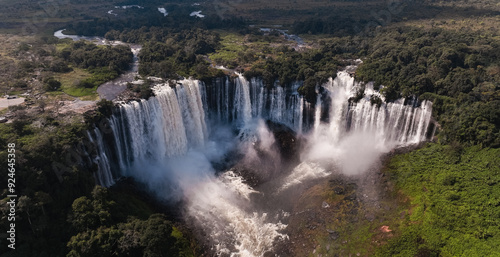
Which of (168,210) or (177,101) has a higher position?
(177,101)

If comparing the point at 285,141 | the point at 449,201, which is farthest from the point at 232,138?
the point at 449,201

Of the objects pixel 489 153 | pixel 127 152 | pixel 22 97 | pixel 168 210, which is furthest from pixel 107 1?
pixel 489 153

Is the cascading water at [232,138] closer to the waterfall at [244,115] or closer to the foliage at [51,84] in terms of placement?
the waterfall at [244,115]

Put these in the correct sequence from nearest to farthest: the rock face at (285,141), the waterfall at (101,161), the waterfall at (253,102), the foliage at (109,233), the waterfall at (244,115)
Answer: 1. the foliage at (109,233)
2. the waterfall at (101,161)
3. the waterfall at (244,115)
4. the rock face at (285,141)
5. the waterfall at (253,102)

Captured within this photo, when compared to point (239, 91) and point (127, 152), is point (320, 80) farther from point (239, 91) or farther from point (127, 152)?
point (127, 152)

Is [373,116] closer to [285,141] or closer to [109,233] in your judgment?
[285,141]

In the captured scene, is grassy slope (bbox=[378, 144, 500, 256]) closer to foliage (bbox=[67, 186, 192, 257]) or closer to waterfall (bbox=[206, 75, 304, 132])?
waterfall (bbox=[206, 75, 304, 132])

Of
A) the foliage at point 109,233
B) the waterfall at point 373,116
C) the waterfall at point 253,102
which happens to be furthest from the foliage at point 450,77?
the foliage at point 109,233
